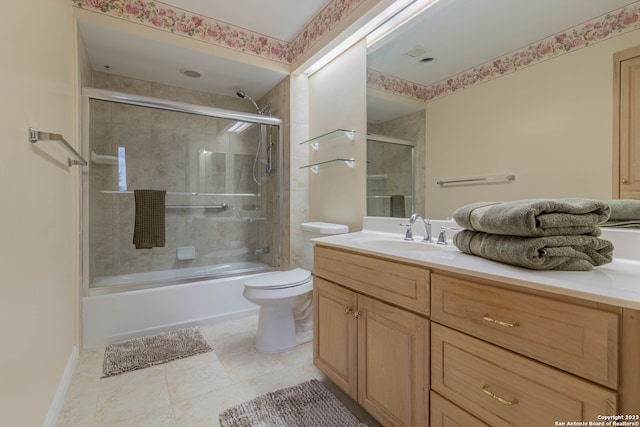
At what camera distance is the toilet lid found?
5.78ft

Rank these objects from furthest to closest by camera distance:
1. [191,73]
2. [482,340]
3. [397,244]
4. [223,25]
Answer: [191,73] → [223,25] → [397,244] → [482,340]

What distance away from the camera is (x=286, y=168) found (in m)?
2.60

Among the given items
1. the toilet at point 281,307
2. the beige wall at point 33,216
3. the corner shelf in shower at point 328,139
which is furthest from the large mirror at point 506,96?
the beige wall at point 33,216

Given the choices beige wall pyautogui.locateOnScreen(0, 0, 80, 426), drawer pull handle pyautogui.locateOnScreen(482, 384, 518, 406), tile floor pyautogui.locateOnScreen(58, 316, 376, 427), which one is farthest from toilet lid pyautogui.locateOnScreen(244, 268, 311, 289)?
drawer pull handle pyautogui.locateOnScreen(482, 384, 518, 406)

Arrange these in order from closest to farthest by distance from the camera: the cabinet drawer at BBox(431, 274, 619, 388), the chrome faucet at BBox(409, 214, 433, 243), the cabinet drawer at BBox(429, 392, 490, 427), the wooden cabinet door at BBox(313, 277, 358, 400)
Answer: the cabinet drawer at BBox(431, 274, 619, 388) < the cabinet drawer at BBox(429, 392, 490, 427) < the wooden cabinet door at BBox(313, 277, 358, 400) < the chrome faucet at BBox(409, 214, 433, 243)

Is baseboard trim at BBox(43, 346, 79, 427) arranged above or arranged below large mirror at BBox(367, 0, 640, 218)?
below

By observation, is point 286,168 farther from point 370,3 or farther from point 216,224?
point 370,3

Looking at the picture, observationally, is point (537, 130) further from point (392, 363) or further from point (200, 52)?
point (200, 52)

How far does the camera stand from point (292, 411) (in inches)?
50.5

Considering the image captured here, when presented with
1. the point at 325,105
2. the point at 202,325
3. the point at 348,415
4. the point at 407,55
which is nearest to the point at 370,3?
the point at 407,55

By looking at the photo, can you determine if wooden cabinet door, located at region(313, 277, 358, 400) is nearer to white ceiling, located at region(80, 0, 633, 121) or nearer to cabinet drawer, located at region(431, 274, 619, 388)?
cabinet drawer, located at region(431, 274, 619, 388)

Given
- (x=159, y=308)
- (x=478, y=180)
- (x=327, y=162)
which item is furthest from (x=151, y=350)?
(x=478, y=180)

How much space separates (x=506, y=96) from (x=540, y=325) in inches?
39.4

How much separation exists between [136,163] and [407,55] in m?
2.48
